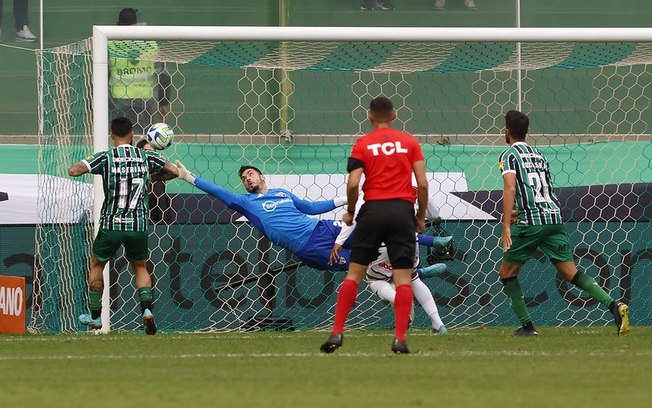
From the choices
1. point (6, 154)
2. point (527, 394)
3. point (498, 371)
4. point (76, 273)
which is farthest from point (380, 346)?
point (6, 154)

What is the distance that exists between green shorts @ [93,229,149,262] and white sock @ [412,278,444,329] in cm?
235

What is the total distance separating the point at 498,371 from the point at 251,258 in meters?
5.81

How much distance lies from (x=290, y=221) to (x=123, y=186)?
2049mm

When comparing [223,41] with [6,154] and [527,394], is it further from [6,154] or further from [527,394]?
[527,394]

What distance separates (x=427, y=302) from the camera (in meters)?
11.5

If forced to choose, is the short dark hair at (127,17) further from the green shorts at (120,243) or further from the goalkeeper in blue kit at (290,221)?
the green shorts at (120,243)

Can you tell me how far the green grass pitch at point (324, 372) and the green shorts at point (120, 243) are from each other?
0.75 m

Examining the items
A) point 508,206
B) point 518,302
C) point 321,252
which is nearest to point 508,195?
point 508,206

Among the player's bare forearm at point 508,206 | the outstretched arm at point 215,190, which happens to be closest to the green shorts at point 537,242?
the player's bare forearm at point 508,206

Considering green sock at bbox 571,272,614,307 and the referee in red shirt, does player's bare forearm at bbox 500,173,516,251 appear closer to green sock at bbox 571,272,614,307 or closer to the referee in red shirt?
green sock at bbox 571,272,614,307

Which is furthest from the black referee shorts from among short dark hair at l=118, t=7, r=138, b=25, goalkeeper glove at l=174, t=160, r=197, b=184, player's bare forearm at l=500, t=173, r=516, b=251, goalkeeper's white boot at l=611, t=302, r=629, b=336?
short dark hair at l=118, t=7, r=138, b=25

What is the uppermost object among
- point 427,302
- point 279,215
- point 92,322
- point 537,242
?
point 279,215

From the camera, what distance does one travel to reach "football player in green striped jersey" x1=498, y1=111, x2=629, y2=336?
10.6m

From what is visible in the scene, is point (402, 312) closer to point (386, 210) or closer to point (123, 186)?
point (386, 210)
